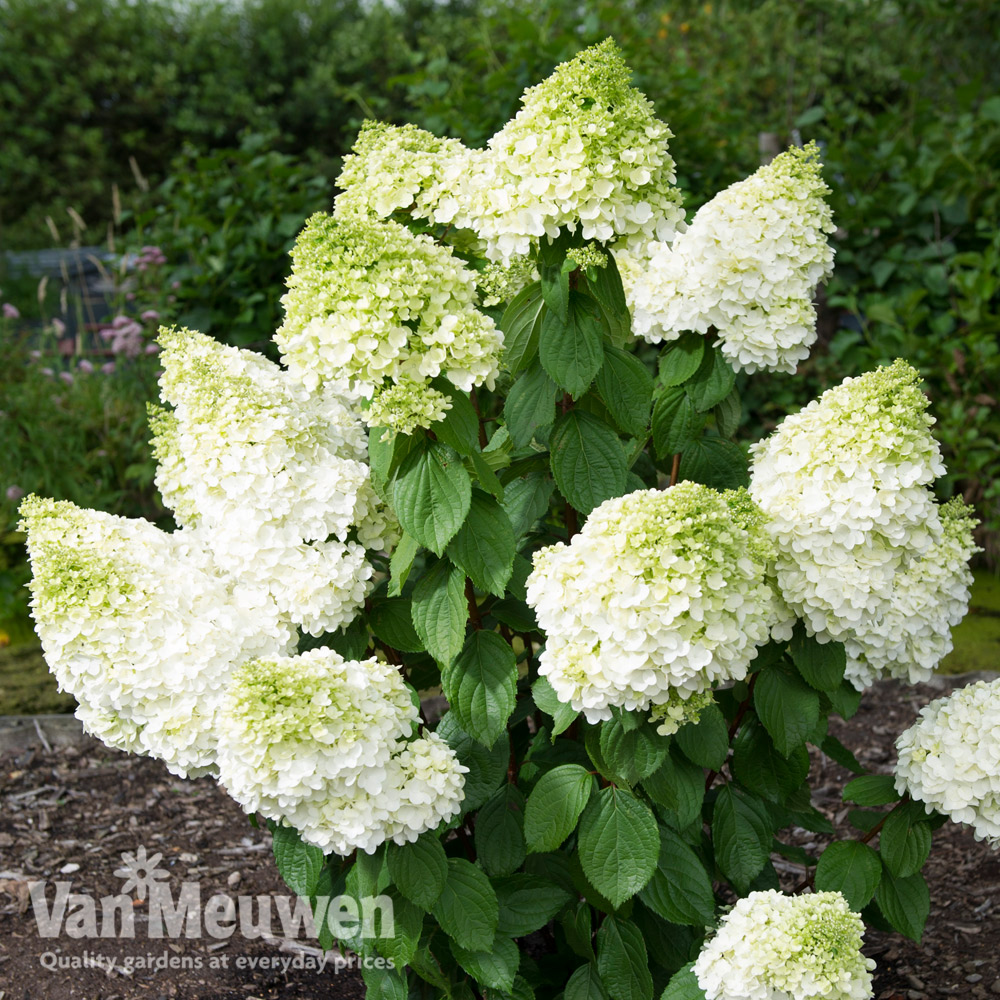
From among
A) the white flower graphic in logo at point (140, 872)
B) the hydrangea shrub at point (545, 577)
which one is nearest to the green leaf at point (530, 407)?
the hydrangea shrub at point (545, 577)

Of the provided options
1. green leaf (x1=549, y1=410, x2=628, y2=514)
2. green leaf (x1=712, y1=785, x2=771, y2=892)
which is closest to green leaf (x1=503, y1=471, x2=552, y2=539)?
green leaf (x1=549, y1=410, x2=628, y2=514)

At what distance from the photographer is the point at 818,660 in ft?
6.33

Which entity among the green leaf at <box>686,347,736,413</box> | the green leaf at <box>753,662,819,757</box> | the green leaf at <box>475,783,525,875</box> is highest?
the green leaf at <box>686,347,736,413</box>

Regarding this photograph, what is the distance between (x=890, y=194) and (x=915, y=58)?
3.90m

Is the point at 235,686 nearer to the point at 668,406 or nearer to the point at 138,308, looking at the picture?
the point at 668,406

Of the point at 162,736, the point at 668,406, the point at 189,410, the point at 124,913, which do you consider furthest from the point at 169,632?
the point at 124,913

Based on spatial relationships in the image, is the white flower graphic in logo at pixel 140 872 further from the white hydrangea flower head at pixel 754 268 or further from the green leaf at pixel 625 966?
the white hydrangea flower head at pixel 754 268

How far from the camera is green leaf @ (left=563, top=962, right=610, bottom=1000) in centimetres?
198

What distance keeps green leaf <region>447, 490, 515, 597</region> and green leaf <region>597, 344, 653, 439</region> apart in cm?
32

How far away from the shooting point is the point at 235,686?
160cm

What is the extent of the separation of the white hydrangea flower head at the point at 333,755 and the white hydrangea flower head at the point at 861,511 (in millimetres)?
715

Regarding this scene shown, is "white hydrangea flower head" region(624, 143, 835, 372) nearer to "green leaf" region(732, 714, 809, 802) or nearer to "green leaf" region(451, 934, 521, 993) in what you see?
"green leaf" region(732, 714, 809, 802)

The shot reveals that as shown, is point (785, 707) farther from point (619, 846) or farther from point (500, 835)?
point (500, 835)

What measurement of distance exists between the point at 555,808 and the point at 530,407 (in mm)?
729
